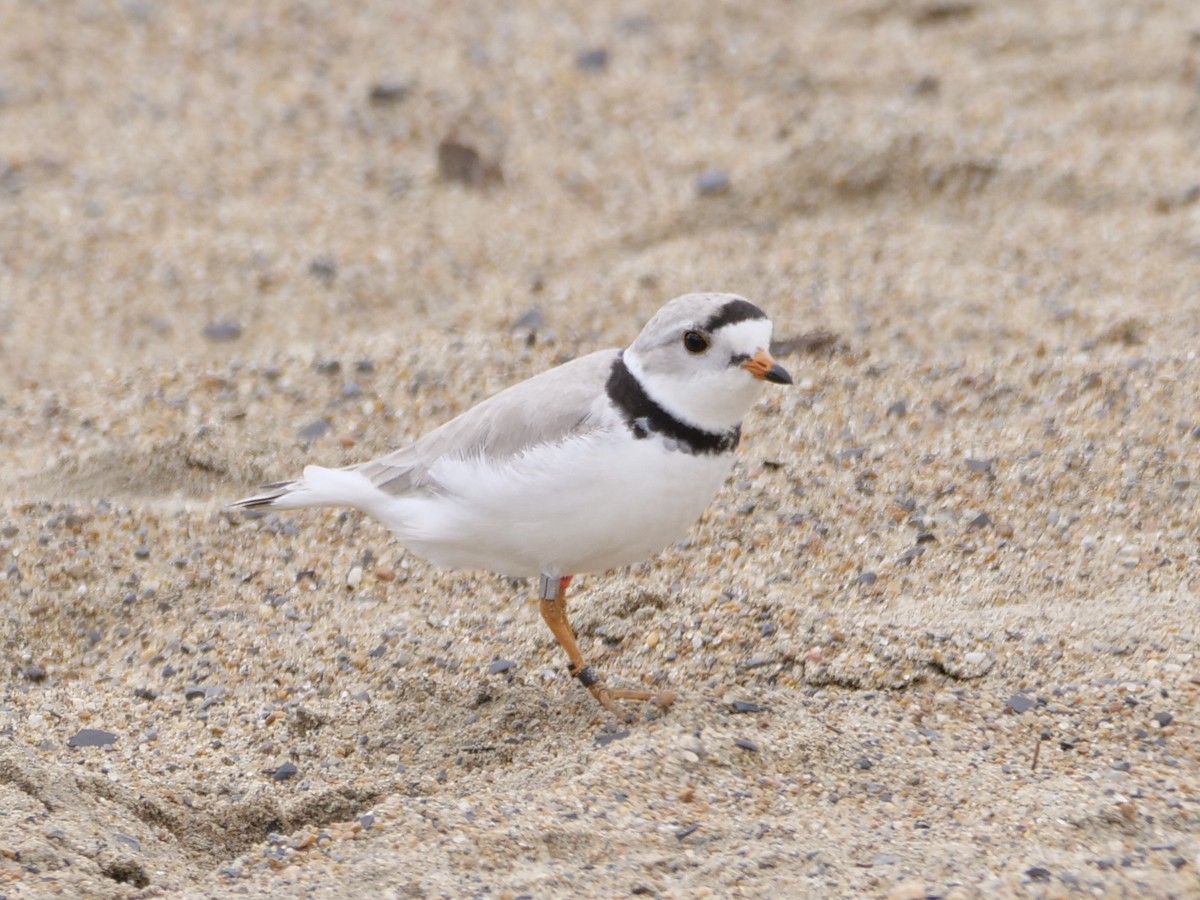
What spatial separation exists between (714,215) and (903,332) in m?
1.26

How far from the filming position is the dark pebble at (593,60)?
26.0 ft

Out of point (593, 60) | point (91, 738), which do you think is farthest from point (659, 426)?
point (593, 60)

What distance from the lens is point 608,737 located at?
3.90 m

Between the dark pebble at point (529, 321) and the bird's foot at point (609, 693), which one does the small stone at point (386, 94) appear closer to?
A: the dark pebble at point (529, 321)

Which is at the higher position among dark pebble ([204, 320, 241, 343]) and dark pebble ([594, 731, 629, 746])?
dark pebble ([204, 320, 241, 343])

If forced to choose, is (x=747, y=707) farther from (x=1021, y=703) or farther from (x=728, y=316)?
(x=728, y=316)

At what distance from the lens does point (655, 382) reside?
149 inches

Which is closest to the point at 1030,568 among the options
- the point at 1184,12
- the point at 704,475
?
the point at 704,475

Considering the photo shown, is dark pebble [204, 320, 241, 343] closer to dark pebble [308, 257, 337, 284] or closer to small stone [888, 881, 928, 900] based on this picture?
dark pebble [308, 257, 337, 284]

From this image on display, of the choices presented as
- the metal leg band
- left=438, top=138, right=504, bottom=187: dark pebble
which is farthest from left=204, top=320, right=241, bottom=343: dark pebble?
the metal leg band

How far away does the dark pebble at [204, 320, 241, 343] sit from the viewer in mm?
6312

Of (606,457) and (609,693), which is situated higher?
(606,457)

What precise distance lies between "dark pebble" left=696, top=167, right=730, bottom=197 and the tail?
9.86 ft

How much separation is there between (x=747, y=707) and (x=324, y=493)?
4.16 feet
